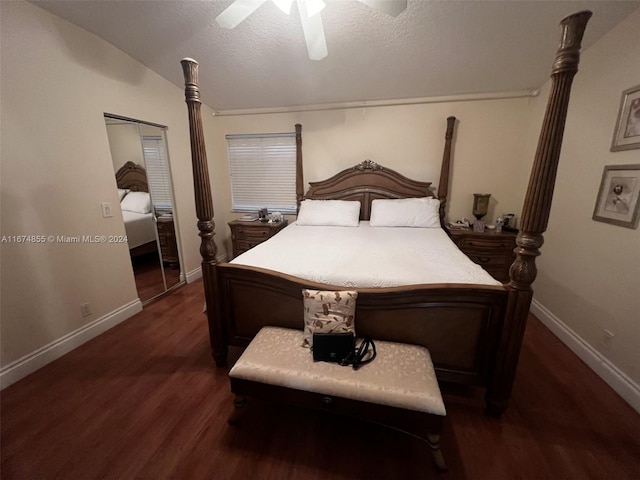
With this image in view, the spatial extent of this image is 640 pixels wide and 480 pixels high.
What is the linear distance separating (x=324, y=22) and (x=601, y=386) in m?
3.22

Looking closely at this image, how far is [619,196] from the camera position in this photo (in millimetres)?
1696

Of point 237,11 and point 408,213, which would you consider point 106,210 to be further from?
point 408,213

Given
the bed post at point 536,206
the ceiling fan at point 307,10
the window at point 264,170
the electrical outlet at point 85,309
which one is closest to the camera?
the bed post at point 536,206

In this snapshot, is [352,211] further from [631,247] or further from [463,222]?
[631,247]

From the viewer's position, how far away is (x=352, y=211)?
9.84 ft

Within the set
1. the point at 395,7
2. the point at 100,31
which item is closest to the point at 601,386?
the point at 395,7

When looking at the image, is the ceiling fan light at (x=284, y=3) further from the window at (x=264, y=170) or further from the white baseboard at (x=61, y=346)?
the white baseboard at (x=61, y=346)

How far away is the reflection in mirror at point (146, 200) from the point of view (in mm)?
2404

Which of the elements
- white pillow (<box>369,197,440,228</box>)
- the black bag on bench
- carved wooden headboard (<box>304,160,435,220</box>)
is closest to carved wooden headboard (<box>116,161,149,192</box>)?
carved wooden headboard (<box>304,160,435,220</box>)

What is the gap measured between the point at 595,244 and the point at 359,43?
2420 millimetres

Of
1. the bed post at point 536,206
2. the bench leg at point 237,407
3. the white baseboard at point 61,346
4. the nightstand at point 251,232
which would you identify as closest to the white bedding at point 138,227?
the white baseboard at point 61,346

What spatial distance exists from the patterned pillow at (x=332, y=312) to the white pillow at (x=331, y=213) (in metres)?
1.57

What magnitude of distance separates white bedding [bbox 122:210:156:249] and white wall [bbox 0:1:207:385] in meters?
0.16

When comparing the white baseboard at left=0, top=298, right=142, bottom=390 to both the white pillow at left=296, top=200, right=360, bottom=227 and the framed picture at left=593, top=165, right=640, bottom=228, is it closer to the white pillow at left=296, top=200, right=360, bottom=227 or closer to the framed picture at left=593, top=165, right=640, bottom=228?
the white pillow at left=296, top=200, right=360, bottom=227
